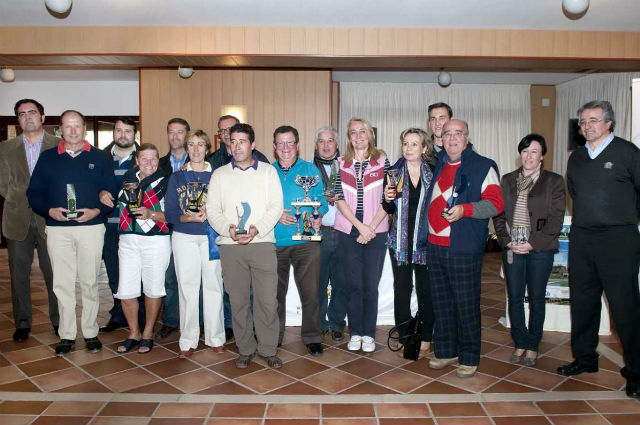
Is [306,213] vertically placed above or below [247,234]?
above

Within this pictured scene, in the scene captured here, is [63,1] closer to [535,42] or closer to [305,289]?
[305,289]

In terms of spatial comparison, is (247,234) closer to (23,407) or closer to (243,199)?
(243,199)

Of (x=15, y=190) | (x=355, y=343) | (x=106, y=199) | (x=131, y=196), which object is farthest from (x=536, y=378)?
(x=15, y=190)

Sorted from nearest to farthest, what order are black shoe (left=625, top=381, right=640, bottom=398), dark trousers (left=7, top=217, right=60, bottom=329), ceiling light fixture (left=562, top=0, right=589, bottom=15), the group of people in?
1. black shoe (left=625, top=381, right=640, bottom=398)
2. the group of people
3. dark trousers (left=7, top=217, right=60, bottom=329)
4. ceiling light fixture (left=562, top=0, right=589, bottom=15)

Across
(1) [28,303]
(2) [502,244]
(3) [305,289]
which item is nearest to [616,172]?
(2) [502,244]

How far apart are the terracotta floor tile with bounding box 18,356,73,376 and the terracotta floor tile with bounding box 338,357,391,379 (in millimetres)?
1959

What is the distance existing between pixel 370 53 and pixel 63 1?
325 centimetres

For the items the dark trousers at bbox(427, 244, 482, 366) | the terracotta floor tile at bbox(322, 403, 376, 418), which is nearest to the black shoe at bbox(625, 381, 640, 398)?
the dark trousers at bbox(427, 244, 482, 366)

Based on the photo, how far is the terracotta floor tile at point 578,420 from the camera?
2768mm

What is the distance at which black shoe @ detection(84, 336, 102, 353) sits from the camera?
3.87 m

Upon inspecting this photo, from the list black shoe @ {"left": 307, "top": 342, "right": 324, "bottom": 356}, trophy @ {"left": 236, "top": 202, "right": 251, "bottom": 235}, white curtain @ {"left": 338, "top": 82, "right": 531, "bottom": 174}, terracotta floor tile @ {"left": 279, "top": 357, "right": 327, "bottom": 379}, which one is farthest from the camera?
white curtain @ {"left": 338, "top": 82, "right": 531, "bottom": 174}

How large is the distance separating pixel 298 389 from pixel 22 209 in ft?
8.78

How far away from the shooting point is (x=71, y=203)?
143 inches

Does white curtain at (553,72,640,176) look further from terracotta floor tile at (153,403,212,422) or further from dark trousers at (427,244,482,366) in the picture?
terracotta floor tile at (153,403,212,422)
